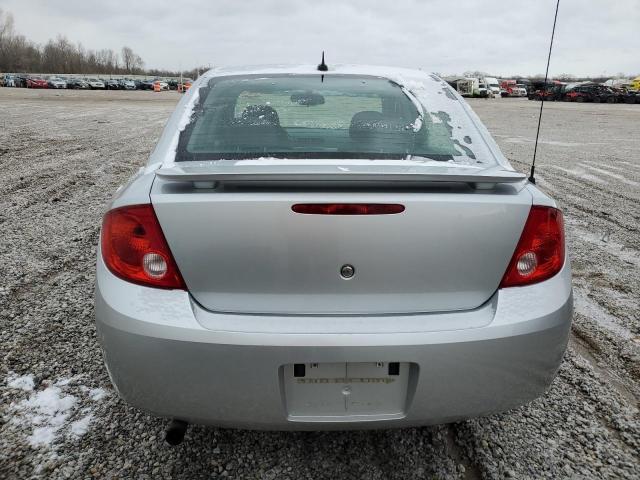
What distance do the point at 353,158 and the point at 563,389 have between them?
160 cm

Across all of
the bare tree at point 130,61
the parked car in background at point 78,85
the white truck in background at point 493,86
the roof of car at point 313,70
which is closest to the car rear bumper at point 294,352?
the roof of car at point 313,70

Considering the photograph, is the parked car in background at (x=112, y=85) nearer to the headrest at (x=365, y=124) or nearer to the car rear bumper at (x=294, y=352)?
the headrest at (x=365, y=124)

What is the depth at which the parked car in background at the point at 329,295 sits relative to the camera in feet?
5.24

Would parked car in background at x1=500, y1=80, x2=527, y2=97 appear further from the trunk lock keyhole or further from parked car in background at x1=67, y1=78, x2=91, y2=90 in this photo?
the trunk lock keyhole

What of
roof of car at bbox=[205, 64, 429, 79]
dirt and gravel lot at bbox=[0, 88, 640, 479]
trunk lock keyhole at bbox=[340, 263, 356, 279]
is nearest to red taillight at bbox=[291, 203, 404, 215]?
trunk lock keyhole at bbox=[340, 263, 356, 279]

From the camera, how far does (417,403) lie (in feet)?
5.44

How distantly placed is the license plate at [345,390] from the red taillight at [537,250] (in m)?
0.49

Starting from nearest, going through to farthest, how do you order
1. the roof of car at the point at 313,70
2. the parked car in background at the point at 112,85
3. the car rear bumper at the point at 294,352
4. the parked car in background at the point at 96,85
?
the car rear bumper at the point at 294,352 < the roof of car at the point at 313,70 < the parked car in background at the point at 96,85 < the parked car in background at the point at 112,85

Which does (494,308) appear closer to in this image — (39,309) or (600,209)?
(39,309)

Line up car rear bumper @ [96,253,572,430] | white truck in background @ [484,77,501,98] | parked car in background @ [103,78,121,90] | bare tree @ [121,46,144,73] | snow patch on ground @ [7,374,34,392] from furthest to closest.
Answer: bare tree @ [121,46,144,73] < parked car in background @ [103,78,121,90] < white truck in background @ [484,77,501,98] < snow patch on ground @ [7,374,34,392] < car rear bumper @ [96,253,572,430]

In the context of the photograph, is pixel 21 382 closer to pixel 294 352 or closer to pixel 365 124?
pixel 294 352

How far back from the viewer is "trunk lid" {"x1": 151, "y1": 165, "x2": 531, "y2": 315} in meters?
1.60

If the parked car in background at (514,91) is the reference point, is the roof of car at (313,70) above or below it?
above

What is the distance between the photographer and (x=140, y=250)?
1.69 meters
